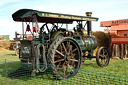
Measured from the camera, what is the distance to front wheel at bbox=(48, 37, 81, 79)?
5.91 metres

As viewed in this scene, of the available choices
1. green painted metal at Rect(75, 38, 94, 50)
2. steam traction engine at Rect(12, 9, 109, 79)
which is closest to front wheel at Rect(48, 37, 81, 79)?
steam traction engine at Rect(12, 9, 109, 79)

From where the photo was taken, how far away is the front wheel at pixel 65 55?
5.91 metres

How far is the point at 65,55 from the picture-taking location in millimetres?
6426

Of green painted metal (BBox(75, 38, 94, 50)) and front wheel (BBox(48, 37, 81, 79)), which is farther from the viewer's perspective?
green painted metal (BBox(75, 38, 94, 50))

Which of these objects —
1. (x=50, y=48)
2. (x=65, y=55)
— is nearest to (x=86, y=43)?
(x=65, y=55)

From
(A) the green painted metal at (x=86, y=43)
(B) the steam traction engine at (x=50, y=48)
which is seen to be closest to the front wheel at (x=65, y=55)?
(B) the steam traction engine at (x=50, y=48)

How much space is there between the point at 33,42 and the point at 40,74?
1663mm

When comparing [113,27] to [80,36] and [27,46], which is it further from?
[27,46]

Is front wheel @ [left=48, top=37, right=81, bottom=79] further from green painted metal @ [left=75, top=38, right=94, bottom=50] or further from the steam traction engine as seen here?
green painted metal @ [left=75, top=38, right=94, bottom=50]

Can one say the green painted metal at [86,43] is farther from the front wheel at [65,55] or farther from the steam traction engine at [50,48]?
the front wheel at [65,55]

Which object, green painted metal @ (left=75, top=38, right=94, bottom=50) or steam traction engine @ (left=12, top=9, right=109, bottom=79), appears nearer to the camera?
steam traction engine @ (left=12, top=9, right=109, bottom=79)

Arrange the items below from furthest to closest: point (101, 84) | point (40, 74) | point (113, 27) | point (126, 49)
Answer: point (113, 27) < point (126, 49) < point (40, 74) < point (101, 84)

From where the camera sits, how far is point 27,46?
639 cm

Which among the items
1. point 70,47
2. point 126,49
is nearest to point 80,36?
point 70,47
